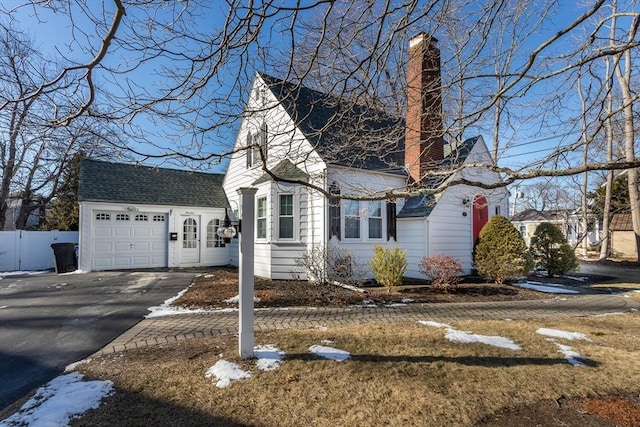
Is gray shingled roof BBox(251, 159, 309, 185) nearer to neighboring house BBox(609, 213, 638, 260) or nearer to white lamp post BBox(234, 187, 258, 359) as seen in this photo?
white lamp post BBox(234, 187, 258, 359)

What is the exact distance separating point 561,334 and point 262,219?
8.75 meters

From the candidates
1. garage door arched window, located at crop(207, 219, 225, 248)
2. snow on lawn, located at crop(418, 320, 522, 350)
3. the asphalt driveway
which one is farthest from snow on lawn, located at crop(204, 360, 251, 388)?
garage door arched window, located at crop(207, 219, 225, 248)

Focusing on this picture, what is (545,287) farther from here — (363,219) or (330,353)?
(330,353)

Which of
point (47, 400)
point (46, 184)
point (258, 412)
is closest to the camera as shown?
point (258, 412)

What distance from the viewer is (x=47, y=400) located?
328cm

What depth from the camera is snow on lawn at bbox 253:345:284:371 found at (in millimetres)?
3971

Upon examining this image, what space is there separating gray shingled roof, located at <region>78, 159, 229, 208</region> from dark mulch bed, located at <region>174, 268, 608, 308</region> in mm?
5290

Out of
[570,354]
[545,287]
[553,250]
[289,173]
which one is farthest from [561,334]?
[553,250]

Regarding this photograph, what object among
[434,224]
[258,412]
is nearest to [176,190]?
[434,224]

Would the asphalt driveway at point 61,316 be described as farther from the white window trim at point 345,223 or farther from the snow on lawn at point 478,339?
the snow on lawn at point 478,339

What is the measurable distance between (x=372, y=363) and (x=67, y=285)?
33.2 ft

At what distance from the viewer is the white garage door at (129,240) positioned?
43.0ft

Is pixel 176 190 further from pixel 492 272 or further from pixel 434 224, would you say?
pixel 492 272

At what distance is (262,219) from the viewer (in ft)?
38.6
